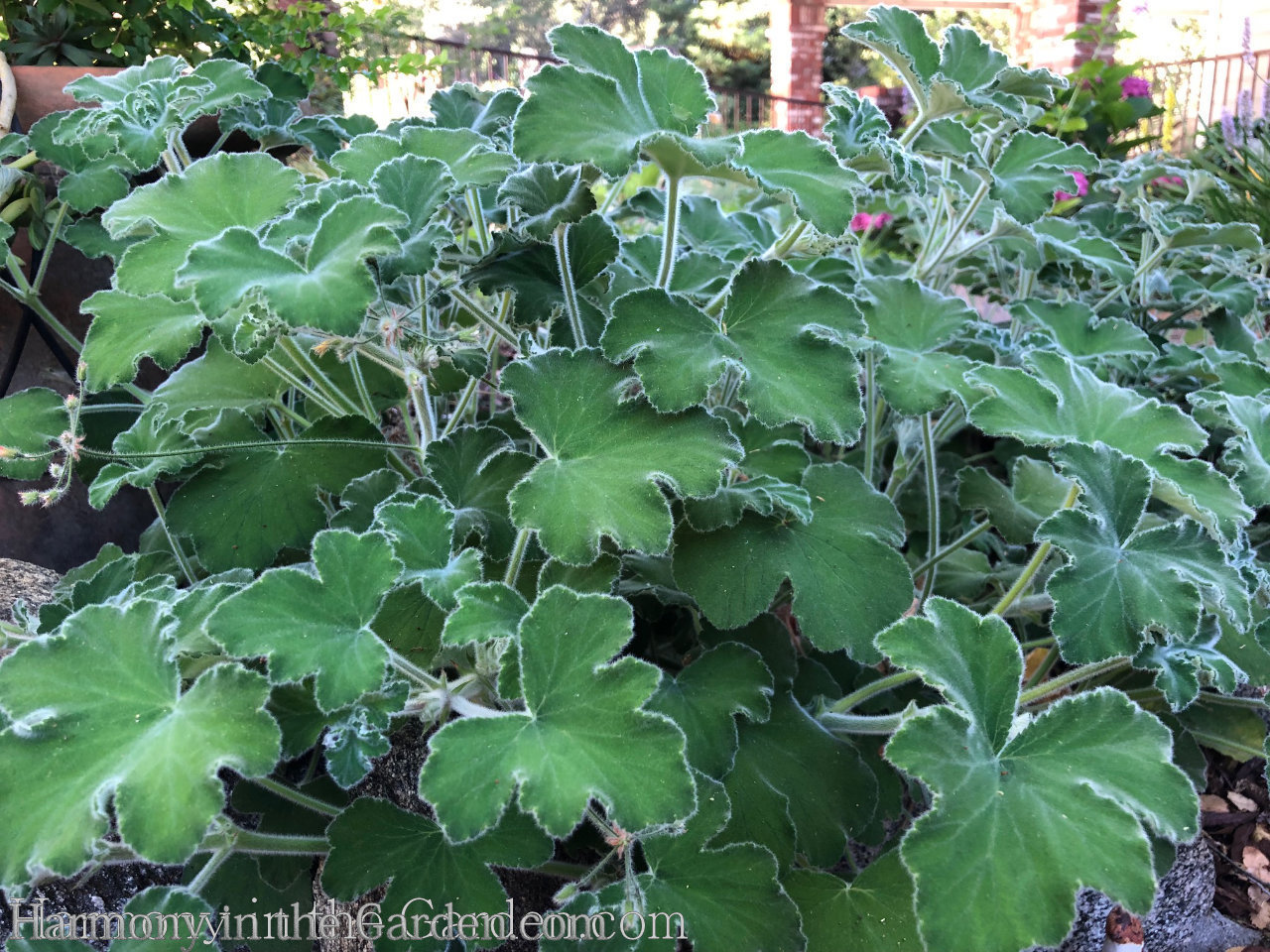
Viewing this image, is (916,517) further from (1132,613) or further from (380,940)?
(380,940)

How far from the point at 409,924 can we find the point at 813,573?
0.62m

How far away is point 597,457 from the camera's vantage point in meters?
1.07

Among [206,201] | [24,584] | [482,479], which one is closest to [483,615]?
[482,479]

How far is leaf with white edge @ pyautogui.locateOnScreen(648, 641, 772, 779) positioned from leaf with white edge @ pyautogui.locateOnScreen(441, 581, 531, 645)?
21 cm

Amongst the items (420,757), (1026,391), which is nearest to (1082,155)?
(1026,391)

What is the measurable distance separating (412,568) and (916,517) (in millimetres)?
1166

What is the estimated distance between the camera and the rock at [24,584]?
1.43m

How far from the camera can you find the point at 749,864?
3.34 feet

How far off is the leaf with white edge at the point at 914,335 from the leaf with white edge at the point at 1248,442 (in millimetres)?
353

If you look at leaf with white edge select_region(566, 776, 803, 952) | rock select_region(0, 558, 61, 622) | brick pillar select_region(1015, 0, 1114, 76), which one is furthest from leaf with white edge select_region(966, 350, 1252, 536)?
brick pillar select_region(1015, 0, 1114, 76)

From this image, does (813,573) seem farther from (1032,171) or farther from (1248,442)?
(1032,171)

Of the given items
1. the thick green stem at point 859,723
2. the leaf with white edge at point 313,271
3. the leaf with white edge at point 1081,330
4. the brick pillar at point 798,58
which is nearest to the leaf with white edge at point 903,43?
the leaf with white edge at point 1081,330

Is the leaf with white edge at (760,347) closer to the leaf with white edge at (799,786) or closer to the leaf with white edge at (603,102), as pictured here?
the leaf with white edge at (603,102)

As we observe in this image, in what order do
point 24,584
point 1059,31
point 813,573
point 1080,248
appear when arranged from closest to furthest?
point 813,573
point 24,584
point 1080,248
point 1059,31
